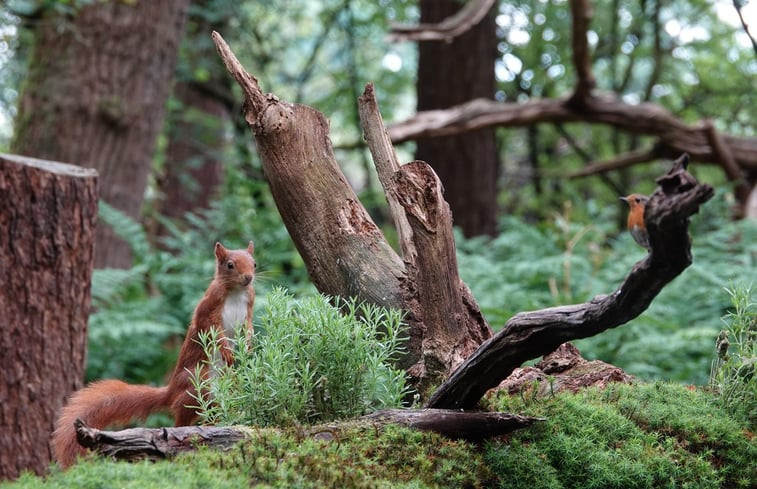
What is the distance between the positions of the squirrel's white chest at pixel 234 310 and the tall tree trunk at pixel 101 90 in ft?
13.5

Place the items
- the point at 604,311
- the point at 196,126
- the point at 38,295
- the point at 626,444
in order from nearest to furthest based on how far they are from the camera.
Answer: the point at 604,311 < the point at 626,444 < the point at 38,295 < the point at 196,126

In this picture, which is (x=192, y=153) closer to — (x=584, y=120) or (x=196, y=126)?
(x=196, y=126)

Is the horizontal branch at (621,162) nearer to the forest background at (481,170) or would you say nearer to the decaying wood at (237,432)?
the forest background at (481,170)

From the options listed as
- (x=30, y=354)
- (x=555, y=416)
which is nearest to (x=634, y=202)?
(x=555, y=416)

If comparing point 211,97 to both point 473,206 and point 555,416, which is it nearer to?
point 473,206

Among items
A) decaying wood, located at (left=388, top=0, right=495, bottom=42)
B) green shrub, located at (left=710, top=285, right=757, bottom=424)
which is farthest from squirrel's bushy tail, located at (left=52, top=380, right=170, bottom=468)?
decaying wood, located at (left=388, top=0, right=495, bottom=42)

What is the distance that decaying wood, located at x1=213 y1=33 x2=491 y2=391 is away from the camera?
270cm

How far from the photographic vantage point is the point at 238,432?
211 cm

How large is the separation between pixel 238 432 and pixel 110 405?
2.74 ft

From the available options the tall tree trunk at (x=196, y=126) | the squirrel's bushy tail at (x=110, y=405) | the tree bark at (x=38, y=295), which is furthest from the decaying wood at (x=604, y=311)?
the tall tree trunk at (x=196, y=126)

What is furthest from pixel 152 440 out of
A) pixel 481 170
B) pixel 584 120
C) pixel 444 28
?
pixel 481 170

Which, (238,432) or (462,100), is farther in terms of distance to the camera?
(462,100)

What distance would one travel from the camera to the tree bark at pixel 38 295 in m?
4.17

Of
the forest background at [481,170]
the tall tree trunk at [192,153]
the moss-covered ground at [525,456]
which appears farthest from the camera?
the tall tree trunk at [192,153]
